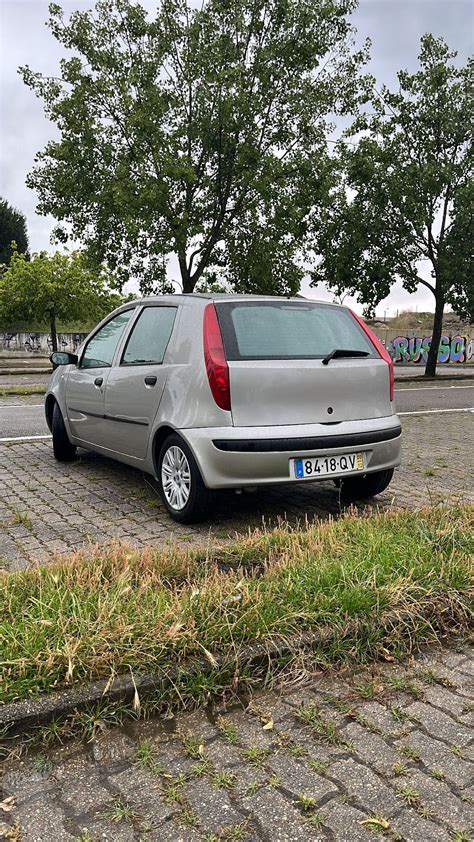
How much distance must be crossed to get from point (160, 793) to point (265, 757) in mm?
363

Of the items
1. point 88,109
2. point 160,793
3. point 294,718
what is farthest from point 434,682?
point 88,109

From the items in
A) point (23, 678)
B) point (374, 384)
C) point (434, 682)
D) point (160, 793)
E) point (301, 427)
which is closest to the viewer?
point (160, 793)

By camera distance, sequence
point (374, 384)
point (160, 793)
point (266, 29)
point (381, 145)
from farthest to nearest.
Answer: point (381, 145) < point (266, 29) < point (374, 384) < point (160, 793)

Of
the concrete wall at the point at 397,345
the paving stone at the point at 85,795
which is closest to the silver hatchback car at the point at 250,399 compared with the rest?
the paving stone at the point at 85,795

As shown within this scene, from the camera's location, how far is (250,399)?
4.36 metres

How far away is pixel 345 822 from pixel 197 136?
1942cm

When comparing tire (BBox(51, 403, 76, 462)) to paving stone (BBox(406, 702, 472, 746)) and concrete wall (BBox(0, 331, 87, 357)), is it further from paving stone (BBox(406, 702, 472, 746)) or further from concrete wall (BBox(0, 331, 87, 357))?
concrete wall (BBox(0, 331, 87, 357))

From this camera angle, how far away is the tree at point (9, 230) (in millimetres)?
54537

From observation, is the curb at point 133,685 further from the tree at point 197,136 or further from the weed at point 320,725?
the tree at point 197,136

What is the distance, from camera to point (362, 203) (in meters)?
23.5

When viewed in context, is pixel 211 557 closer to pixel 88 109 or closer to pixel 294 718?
pixel 294 718

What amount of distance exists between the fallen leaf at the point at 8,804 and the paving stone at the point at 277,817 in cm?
66

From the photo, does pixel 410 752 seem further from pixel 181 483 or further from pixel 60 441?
pixel 60 441

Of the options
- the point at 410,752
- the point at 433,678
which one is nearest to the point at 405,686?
the point at 433,678
